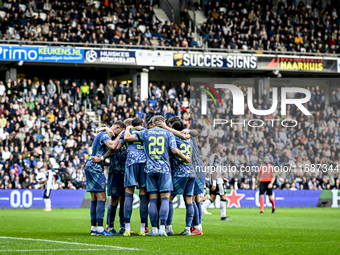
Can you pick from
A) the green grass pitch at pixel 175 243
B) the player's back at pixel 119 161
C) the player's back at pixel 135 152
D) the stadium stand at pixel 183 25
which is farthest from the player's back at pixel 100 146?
the stadium stand at pixel 183 25

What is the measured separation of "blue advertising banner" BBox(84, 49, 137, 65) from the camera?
30984mm

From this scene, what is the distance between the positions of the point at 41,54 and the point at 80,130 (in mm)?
4692

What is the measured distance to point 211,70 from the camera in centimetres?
3500

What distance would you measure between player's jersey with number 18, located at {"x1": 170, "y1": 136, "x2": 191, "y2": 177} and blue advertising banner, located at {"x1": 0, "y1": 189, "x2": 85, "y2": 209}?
13.6 metres

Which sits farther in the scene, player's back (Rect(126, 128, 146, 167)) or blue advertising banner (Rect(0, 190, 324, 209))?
blue advertising banner (Rect(0, 190, 324, 209))

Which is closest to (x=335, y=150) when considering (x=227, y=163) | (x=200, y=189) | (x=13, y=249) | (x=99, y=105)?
(x=227, y=163)

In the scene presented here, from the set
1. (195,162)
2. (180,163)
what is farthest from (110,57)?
(180,163)

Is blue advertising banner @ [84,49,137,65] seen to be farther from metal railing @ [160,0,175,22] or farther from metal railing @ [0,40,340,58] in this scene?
metal railing @ [160,0,175,22]

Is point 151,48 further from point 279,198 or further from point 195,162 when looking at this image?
point 195,162

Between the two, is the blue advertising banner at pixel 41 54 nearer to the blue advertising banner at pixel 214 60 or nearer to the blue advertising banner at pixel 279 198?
the blue advertising banner at pixel 214 60

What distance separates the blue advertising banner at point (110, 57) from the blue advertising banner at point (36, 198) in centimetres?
901

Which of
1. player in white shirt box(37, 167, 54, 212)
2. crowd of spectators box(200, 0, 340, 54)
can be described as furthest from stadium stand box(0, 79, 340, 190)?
crowd of spectators box(200, 0, 340, 54)

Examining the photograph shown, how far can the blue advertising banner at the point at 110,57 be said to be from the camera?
31.0 metres

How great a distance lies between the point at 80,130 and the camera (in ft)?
93.9
